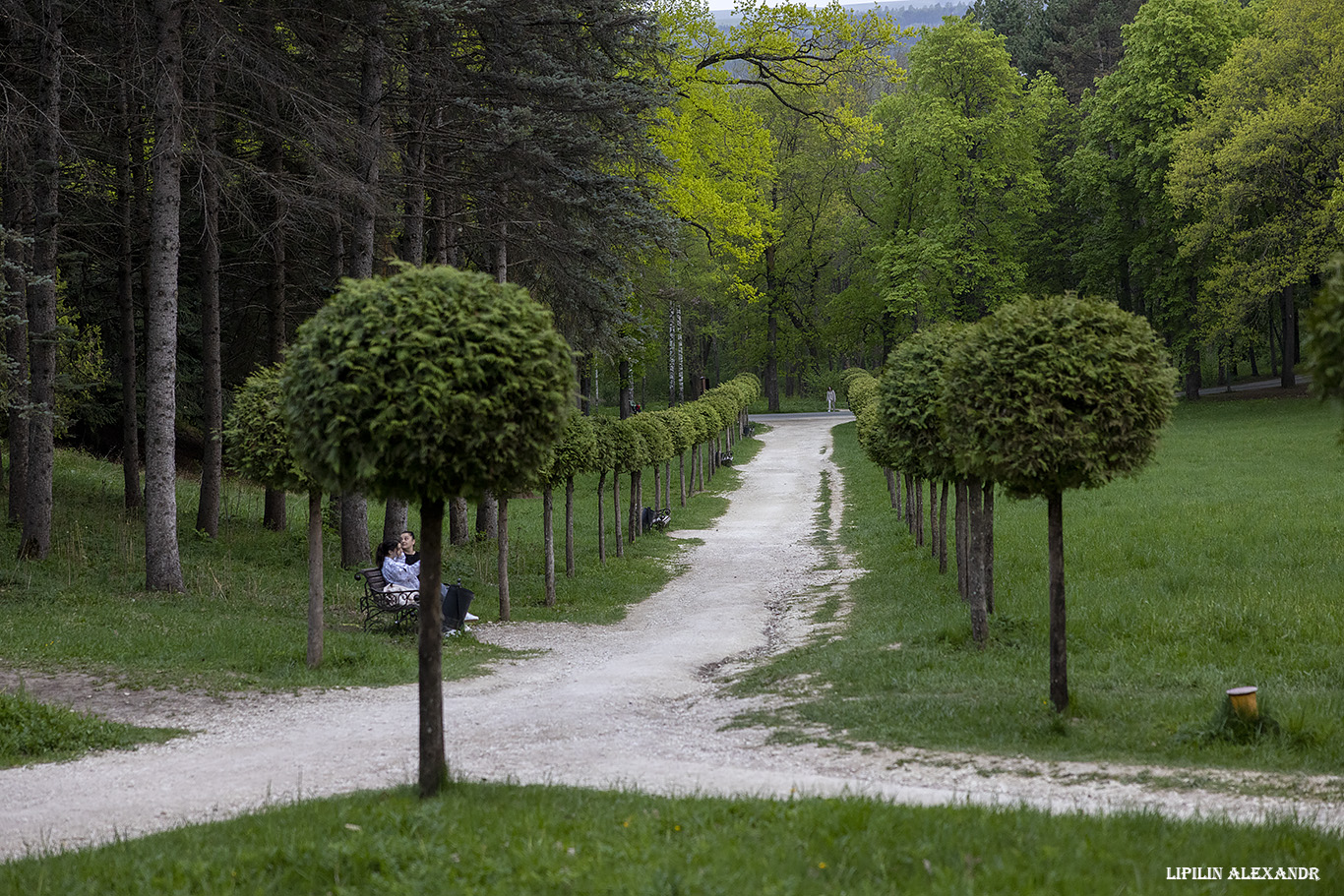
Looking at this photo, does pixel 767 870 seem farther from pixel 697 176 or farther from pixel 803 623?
pixel 697 176

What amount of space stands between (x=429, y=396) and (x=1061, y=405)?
5.86 meters

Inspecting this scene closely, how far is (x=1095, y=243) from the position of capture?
50.8 meters

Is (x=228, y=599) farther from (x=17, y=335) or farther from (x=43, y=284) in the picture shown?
(x=17, y=335)

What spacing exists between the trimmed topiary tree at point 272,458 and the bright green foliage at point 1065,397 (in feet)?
25.9

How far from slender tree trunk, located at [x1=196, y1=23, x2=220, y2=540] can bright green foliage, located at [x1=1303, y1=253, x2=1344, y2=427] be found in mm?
14283

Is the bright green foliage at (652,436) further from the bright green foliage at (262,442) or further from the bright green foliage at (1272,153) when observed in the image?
the bright green foliage at (1272,153)

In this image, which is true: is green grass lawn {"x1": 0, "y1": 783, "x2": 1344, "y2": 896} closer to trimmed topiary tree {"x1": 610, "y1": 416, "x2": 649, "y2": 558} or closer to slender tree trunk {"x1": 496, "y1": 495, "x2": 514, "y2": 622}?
slender tree trunk {"x1": 496, "y1": 495, "x2": 514, "y2": 622}

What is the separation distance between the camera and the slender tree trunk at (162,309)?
15.8 meters

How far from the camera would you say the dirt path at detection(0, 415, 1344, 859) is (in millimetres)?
7242

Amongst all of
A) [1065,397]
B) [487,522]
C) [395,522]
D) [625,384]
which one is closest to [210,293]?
[395,522]

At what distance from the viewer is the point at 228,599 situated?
16.4 meters

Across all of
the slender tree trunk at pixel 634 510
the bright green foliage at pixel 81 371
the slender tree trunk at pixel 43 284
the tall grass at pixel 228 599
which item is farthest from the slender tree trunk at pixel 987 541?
the bright green foliage at pixel 81 371

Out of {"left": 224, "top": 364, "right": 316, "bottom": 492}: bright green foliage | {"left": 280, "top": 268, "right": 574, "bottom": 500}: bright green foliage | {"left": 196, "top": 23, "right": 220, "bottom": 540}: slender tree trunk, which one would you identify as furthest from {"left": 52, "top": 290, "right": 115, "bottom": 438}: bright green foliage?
{"left": 280, "top": 268, "right": 574, "bottom": 500}: bright green foliage

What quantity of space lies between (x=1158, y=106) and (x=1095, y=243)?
7.84 m
